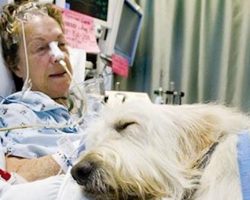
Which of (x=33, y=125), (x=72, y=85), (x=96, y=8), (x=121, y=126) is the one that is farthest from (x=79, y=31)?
(x=121, y=126)

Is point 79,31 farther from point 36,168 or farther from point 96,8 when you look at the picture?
point 36,168

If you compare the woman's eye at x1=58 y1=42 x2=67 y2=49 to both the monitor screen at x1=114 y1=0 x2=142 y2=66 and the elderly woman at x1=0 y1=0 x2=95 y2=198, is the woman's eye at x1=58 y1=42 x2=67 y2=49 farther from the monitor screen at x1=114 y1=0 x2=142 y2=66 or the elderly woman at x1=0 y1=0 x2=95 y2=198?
the monitor screen at x1=114 y1=0 x2=142 y2=66

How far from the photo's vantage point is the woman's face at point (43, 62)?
5.73 ft

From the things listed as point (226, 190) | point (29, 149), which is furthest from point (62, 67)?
point (226, 190)

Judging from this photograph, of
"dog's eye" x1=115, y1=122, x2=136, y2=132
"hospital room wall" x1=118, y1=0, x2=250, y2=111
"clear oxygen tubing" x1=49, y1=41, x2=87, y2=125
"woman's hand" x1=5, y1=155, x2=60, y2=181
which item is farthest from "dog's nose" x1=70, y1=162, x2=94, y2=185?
"hospital room wall" x1=118, y1=0, x2=250, y2=111

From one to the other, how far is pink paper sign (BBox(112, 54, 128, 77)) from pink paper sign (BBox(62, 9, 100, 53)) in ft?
1.21

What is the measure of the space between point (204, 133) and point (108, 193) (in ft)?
0.73

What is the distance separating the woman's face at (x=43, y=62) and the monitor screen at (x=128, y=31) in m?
1.15

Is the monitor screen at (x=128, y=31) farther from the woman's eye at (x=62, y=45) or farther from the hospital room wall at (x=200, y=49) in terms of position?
the woman's eye at (x=62, y=45)

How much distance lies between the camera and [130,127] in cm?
97

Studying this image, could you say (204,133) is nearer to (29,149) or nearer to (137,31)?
(29,149)

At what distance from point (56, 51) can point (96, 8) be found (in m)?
0.99

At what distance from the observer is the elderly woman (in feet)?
4.54

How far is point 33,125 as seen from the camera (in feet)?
4.93
